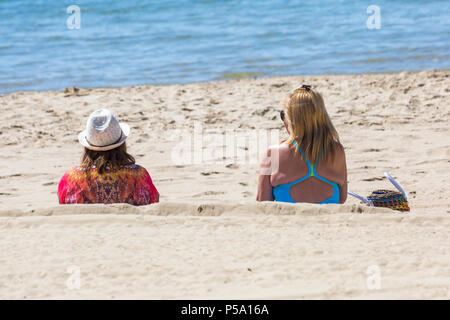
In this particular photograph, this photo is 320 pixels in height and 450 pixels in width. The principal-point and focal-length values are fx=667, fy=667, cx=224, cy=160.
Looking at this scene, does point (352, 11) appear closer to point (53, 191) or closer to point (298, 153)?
point (53, 191)

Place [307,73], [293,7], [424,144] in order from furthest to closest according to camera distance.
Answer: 1. [293,7]
2. [307,73]
3. [424,144]

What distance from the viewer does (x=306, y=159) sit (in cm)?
416

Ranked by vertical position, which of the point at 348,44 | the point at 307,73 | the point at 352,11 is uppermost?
the point at 352,11

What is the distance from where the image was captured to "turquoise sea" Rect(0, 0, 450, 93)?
12.5 meters

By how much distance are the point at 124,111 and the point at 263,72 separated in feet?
12.9

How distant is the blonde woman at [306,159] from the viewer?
4117 millimetres

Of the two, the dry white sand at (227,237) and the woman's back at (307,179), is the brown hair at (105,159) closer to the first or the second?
the dry white sand at (227,237)

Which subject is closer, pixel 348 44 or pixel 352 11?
pixel 348 44

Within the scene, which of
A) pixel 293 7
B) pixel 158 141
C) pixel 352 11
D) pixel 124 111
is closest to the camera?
pixel 158 141

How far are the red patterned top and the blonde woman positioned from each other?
2.66ft

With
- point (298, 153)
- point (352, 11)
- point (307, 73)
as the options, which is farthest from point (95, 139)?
point (352, 11)

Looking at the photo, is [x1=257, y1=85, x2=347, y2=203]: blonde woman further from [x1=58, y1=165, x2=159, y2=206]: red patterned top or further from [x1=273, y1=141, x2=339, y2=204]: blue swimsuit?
[x1=58, y1=165, x2=159, y2=206]: red patterned top

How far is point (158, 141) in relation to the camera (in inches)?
309
